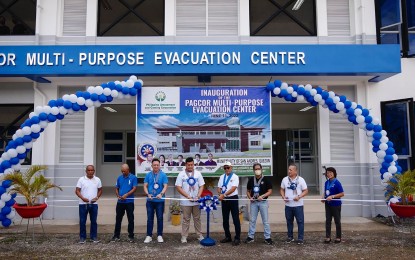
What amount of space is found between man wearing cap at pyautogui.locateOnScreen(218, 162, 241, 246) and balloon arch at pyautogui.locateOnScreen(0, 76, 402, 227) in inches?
111

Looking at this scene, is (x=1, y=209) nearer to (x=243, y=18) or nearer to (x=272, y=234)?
(x=272, y=234)

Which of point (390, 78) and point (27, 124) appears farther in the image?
point (390, 78)

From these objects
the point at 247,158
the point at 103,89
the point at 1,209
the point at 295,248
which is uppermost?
the point at 103,89

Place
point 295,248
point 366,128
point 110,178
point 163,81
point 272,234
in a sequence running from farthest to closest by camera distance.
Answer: point 110,178, point 163,81, point 366,128, point 272,234, point 295,248

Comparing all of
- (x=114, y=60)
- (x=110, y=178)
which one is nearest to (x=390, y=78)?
(x=114, y=60)

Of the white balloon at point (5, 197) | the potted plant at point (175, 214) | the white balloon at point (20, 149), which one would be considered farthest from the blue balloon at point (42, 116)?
the potted plant at point (175, 214)

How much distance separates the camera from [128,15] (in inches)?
440

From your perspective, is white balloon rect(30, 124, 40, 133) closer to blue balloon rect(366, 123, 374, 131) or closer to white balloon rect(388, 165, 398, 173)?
blue balloon rect(366, 123, 374, 131)

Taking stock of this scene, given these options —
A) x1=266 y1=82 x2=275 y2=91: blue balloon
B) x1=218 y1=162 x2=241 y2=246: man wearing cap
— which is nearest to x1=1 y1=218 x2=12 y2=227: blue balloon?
x1=218 y1=162 x2=241 y2=246: man wearing cap

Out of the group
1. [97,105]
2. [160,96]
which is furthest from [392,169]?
[97,105]

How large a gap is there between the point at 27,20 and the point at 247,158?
7.70m

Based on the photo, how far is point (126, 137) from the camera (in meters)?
14.2

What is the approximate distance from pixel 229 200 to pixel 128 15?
7133mm

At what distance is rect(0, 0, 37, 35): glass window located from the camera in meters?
10.3
